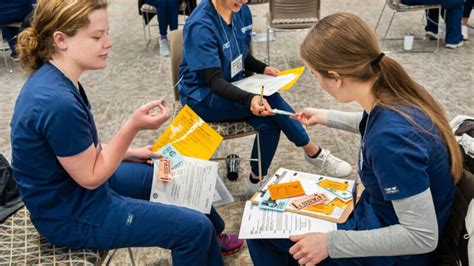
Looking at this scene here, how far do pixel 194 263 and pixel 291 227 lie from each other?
1.06ft

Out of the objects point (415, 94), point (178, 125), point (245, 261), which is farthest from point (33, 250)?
point (415, 94)

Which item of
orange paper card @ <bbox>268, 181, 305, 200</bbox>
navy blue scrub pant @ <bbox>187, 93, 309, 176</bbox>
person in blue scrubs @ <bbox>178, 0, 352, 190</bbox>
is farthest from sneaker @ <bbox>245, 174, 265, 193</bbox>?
orange paper card @ <bbox>268, 181, 305, 200</bbox>

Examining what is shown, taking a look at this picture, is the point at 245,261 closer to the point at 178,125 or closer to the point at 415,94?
the point at 178,125

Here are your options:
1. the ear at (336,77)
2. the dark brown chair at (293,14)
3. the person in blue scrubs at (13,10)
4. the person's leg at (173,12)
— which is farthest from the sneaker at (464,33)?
the person in blue scrubs at (13,10)

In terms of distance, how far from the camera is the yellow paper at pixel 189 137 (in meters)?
1.76

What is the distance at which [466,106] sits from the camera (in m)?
3.12

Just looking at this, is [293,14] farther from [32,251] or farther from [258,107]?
[32,251]

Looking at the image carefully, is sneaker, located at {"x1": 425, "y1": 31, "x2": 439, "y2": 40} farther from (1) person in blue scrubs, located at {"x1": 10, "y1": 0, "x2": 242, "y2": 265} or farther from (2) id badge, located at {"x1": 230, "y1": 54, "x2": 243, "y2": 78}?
(1) person in blue scrubs, located at {"x1": 10, "y1": 0, "x2": 242, "y2": 265}

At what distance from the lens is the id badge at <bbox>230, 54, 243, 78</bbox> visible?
210cm

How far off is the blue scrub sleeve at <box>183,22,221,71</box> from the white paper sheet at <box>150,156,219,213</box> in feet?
1.53

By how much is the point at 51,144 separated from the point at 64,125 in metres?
0.06

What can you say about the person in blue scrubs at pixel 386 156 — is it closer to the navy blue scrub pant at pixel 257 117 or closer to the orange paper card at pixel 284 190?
the orange paper card at pixel 284 190

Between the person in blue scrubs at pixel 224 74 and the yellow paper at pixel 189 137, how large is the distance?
20 centimetres

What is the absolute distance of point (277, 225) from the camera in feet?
4.42
